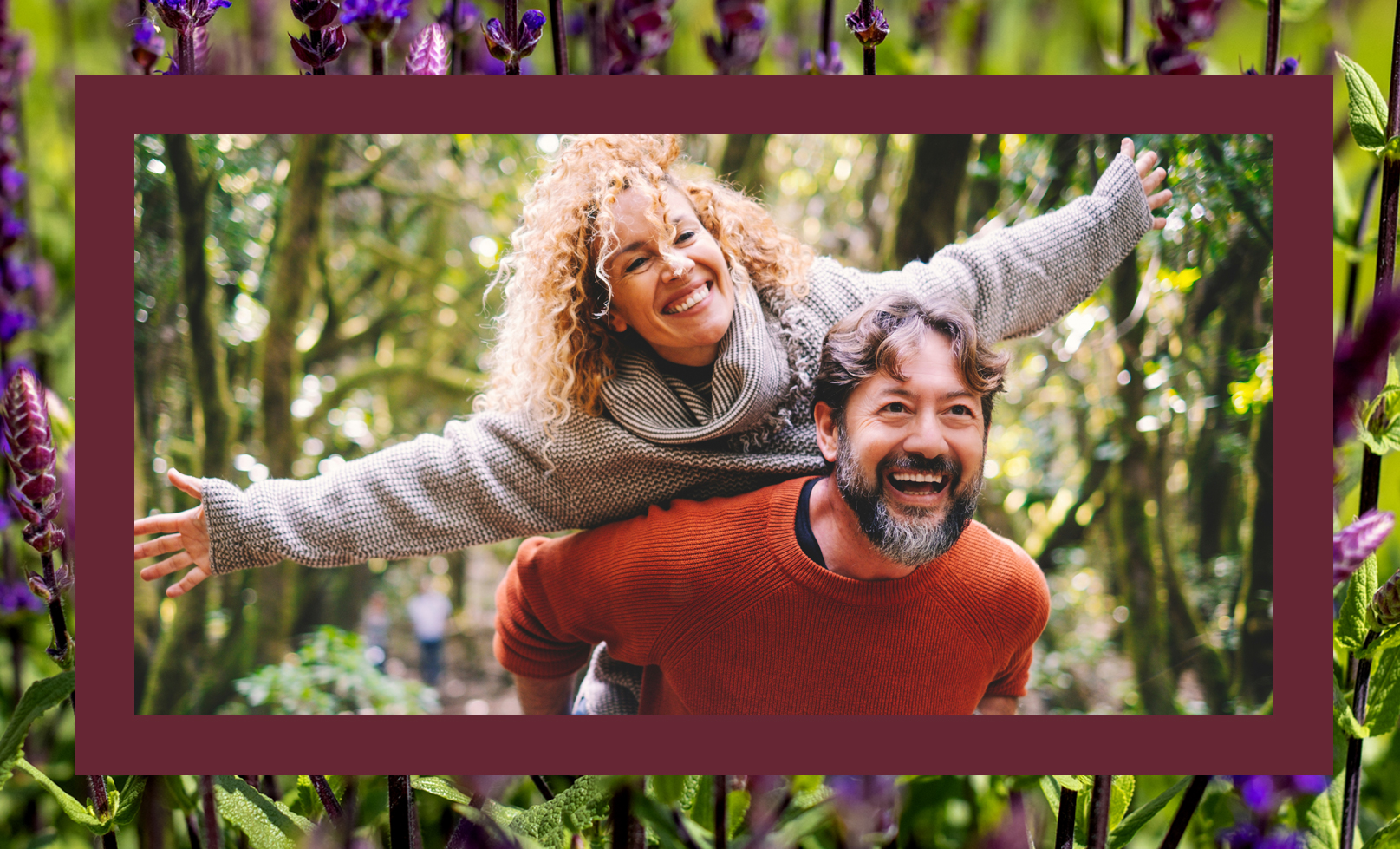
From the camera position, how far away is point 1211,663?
875 mm

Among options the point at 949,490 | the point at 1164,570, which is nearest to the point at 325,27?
the point at 949,490

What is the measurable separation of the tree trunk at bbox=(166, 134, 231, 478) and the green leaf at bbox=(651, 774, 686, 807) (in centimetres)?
52

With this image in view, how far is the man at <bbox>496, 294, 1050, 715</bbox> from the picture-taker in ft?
2.64

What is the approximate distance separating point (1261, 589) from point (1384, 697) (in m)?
0.13

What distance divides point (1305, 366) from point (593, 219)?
0.69 meters

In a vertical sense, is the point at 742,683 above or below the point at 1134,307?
below

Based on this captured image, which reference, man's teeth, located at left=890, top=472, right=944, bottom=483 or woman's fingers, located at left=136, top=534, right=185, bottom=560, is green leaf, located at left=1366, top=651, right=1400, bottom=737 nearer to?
man's teeth, located at left=890, top=472, right=944, bottom=483

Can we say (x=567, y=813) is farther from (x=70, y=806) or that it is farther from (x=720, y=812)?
(x=70, y=806)

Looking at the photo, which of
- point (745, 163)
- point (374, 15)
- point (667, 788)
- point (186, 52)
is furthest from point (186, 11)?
point (667, 788)

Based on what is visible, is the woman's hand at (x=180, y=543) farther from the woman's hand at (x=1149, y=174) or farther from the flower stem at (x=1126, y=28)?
the flower stem at (x=1126, y=28)

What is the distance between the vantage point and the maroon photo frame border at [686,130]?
83cm

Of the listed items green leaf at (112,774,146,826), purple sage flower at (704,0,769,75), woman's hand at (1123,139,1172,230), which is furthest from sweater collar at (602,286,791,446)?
green leaf at (112,774,146,826)

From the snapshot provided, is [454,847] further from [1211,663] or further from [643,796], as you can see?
[1211,663]

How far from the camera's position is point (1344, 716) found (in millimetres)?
844
